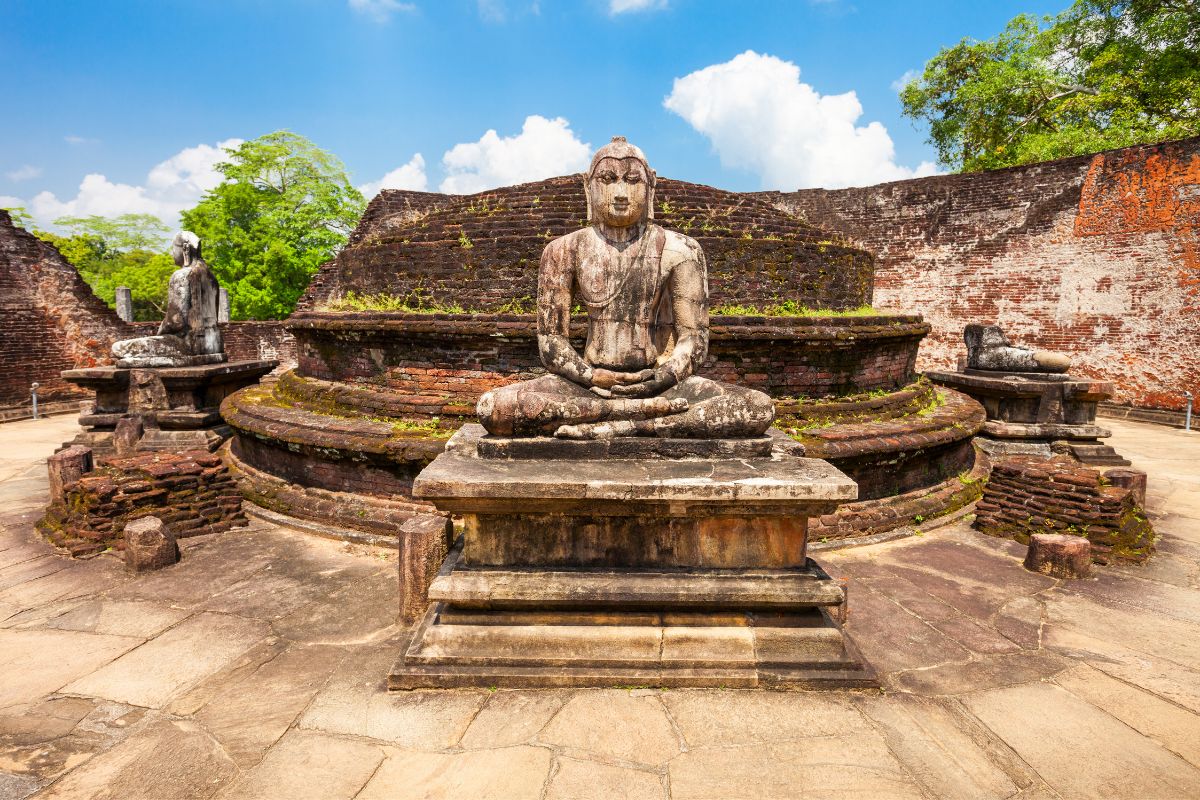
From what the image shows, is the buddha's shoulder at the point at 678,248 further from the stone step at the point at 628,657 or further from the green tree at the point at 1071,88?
the green tree at the point at 1071,88

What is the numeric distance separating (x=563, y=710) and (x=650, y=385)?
5.27 ft

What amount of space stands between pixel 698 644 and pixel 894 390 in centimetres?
507

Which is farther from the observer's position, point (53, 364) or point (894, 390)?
point (53, 364)

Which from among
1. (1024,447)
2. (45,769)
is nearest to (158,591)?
(45,769)

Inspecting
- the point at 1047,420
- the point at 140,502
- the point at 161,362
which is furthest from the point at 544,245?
the point at 1047,420

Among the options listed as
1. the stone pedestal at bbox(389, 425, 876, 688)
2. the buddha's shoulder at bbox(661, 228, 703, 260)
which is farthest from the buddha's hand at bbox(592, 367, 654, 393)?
the buddha's shoulder at bbox(661, 228, 703, 260)

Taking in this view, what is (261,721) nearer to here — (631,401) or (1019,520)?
(631,401)

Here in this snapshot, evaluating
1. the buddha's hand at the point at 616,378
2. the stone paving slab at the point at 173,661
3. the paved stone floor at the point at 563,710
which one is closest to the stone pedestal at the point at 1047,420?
the paved stone floor at the point at 563,710

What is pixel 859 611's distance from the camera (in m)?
3.74

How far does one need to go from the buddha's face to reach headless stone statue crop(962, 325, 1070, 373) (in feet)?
23.2

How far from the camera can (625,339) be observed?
3.39 metres

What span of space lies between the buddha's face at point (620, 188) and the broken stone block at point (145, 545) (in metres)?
3.80

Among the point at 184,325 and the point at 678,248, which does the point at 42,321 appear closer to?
the point at 184,325

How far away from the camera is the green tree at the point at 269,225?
79.4 ft
